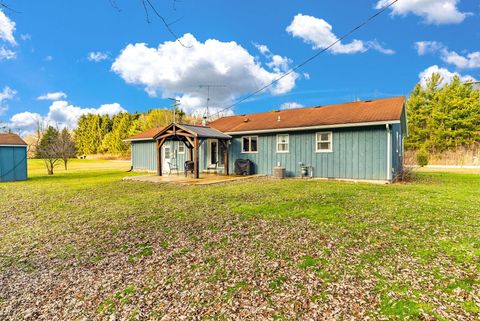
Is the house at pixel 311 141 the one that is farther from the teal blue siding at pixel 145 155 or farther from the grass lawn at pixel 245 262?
the grass lawn at pixel 245 262

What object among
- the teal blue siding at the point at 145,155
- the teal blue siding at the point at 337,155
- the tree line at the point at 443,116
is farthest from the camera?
the tree line at the point at 443,116

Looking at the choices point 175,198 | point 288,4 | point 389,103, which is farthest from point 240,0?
point 389,103

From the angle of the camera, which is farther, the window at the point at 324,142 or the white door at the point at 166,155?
the white door at the point at 166,155

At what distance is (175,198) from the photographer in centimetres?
808

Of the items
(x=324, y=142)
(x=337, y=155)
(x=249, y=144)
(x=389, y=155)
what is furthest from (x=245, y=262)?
(x=249, y=144)

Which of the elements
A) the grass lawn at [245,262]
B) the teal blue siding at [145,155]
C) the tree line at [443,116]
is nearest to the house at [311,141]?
the teal blue siding at [145,155]

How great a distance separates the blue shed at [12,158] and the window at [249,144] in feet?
39.2

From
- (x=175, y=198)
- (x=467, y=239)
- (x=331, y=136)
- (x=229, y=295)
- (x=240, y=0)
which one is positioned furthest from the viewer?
(x=331, y=136)

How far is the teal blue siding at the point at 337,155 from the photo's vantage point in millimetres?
11156

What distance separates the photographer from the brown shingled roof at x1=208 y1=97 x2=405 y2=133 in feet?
38.2

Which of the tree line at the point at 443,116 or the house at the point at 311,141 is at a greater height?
the tree line at the point at 443,116

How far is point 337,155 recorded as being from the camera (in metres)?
Answer: 12.2

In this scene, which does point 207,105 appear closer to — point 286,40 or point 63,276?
point 286,40

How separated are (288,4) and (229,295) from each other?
12.1m
